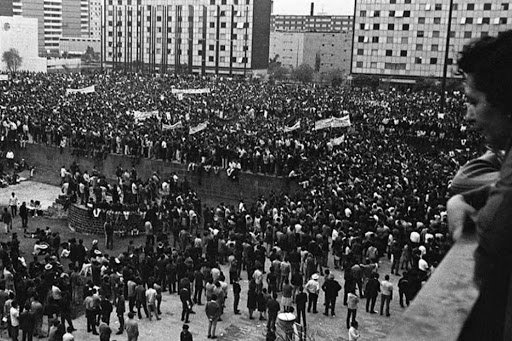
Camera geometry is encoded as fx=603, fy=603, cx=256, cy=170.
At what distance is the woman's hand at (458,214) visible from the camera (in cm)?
207

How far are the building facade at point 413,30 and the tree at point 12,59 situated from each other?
55.7m

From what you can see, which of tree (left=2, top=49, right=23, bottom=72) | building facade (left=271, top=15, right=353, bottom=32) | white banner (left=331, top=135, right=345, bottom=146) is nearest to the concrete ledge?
white banner (left=331, top=135, right=345, bottom=146)

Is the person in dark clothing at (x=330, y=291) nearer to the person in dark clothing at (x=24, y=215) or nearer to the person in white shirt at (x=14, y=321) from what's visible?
the person in white shirt at (x=14, y=321)

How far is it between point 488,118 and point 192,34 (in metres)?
93.9

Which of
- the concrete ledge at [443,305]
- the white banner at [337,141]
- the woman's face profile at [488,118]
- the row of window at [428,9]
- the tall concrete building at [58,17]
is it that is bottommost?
the white banner at [337,141]

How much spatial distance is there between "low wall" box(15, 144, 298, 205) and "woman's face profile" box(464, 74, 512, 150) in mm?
25098

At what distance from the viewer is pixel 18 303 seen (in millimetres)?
13820

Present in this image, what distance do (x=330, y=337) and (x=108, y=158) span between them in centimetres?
2148

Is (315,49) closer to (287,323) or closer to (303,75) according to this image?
(303,75)

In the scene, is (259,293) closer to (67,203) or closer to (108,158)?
(67,203)

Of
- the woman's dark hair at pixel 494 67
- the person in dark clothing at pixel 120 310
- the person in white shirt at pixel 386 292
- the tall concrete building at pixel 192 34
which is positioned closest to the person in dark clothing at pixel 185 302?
the person in dark clothing at pixel 120 310

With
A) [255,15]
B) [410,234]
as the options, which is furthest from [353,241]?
[255,15]

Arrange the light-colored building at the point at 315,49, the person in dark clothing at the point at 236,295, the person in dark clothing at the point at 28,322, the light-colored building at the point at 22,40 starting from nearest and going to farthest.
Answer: the person in dark clothing at the point at 28,322
the person in dark clothing at the point at 236,295
the light-colored building at the point at 22,40
the light-colored building at the point at 315,49

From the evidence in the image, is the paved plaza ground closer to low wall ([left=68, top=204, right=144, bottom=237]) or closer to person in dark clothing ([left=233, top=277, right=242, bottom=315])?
person in dark clothing ([left=233, top=277, right=242, bottom=315])
